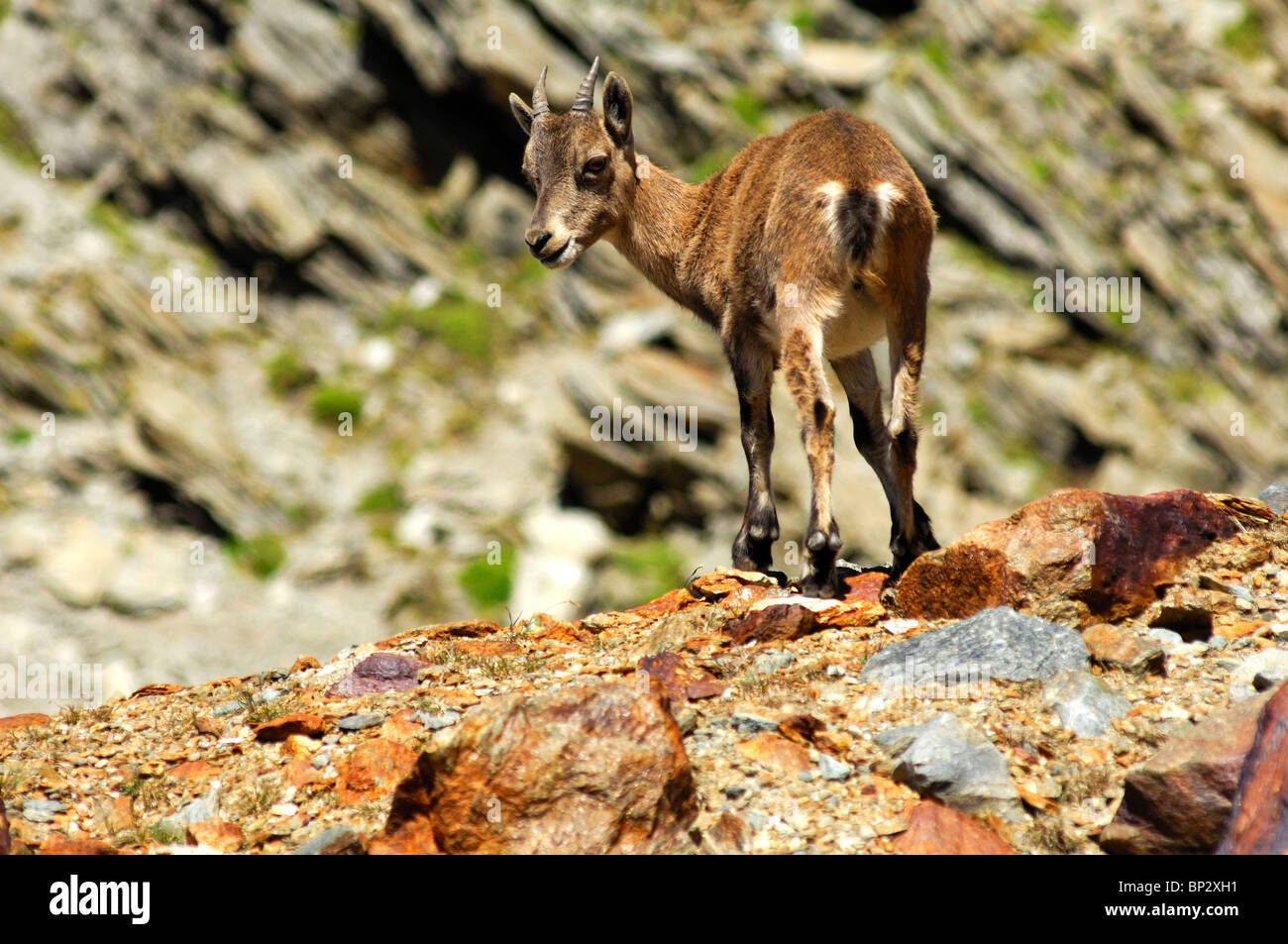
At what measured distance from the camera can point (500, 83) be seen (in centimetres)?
3544

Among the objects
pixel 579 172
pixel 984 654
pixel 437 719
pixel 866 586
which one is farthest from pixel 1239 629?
pixel 579 172

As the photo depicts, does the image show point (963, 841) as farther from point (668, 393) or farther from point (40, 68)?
point (40, 68)

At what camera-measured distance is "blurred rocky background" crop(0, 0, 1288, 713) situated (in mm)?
30484

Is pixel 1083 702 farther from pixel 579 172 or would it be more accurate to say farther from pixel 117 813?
pixel 579 172

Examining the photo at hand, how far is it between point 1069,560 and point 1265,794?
288cm

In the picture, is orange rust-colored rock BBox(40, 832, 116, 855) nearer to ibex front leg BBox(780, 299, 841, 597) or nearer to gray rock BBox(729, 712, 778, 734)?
gray rock BBox(729, 712, 778, 734)

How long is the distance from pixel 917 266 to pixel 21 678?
80.5 ft

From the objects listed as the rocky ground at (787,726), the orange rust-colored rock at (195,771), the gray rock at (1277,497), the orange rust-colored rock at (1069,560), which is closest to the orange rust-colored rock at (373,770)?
the rocky ground at (787,726)

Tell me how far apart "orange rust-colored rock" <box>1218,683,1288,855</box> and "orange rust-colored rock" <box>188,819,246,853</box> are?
495cm

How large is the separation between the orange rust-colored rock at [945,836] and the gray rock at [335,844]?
2699mm

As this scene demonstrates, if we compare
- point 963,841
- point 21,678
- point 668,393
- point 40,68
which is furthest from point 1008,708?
point 40,68

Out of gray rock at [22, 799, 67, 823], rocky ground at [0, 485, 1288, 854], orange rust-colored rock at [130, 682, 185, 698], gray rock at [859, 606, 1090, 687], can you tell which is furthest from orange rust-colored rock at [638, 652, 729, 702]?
orange rust-colored rock at [130, 682, 185, 698]

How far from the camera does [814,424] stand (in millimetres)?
9195

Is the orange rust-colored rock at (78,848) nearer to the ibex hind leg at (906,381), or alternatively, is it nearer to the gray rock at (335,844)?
the gray rock at (335,844)
